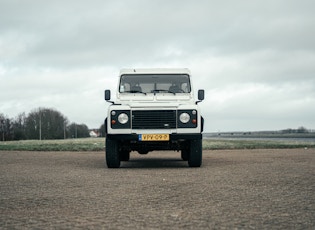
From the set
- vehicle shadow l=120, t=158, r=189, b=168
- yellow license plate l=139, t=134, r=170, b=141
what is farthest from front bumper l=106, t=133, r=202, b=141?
vehicle shadow l=120, t=158, r=189, b=168

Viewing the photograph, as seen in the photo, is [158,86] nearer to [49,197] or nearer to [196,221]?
[49,197]

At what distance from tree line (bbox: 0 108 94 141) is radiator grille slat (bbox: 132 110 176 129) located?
80.0 meters

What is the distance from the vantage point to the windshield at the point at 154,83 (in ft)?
38.6

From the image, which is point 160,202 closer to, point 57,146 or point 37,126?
point 57,146

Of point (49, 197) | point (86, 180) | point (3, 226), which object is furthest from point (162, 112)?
point (3, 226)

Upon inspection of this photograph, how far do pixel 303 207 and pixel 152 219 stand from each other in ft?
6.34

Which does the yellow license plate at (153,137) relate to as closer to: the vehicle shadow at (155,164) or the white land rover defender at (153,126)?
the white land rover defender at (153,126)

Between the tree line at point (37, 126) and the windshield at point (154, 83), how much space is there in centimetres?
7852

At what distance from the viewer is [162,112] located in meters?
10.4

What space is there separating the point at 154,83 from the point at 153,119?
174 centimetres

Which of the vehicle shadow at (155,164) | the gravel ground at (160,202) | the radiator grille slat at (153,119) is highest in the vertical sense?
the radiator grille slat at (153,119)

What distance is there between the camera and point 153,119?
10.4 meters

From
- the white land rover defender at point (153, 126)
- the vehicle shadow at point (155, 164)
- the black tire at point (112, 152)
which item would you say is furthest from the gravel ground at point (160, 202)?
the vehicle shadow at point (155, 164)

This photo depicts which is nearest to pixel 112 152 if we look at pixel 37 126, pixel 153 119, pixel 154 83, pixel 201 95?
pixel 153 119
